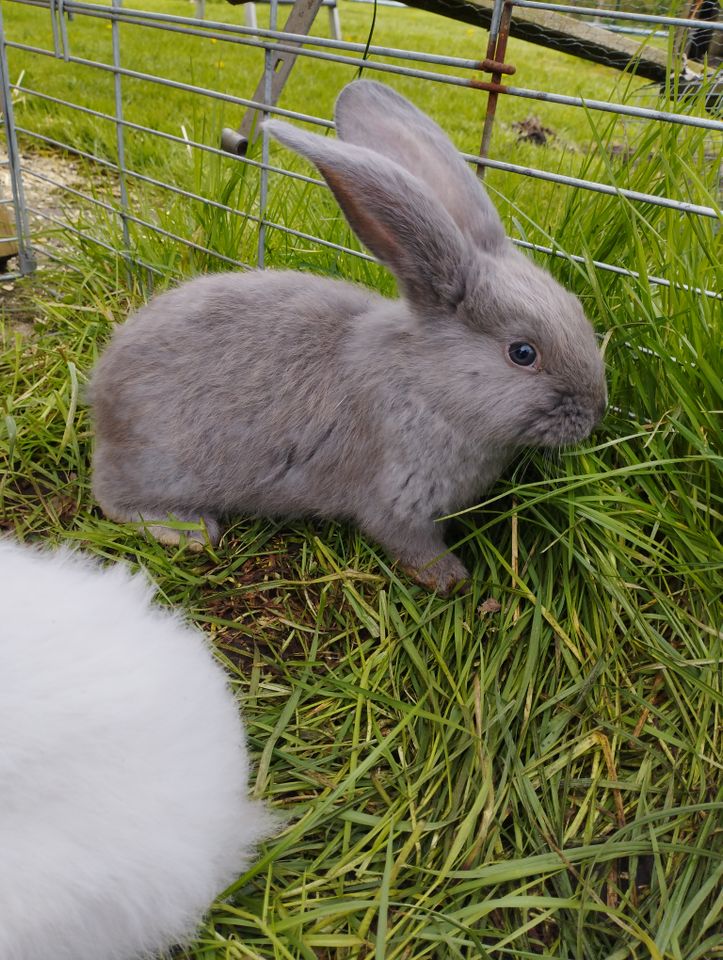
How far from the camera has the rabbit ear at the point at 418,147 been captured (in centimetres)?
201

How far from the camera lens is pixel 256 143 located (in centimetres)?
284

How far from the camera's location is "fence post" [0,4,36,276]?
10.6 ft

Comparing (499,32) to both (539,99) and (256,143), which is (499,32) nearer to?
(539,99)

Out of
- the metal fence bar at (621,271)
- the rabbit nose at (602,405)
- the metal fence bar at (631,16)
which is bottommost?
the rabbit nose at (602,405)

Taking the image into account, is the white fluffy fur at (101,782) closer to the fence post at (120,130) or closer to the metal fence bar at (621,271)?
the metal fence bar at (621,271)

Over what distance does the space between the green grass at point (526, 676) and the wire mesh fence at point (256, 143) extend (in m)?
0.17

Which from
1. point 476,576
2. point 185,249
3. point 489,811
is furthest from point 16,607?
point 185,249

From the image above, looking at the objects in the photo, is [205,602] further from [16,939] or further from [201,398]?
[16,939]

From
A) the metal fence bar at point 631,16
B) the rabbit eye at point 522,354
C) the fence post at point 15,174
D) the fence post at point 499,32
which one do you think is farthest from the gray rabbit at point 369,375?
the fence post at point 15,174

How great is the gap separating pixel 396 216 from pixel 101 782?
1268 mm

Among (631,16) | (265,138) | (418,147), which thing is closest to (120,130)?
(265,138)

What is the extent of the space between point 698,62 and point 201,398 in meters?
2.17

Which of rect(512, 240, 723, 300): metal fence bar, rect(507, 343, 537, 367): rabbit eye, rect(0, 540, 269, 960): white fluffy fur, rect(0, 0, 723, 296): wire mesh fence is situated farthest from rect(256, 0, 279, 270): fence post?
rect(0, 540, 269, 960): white fluffy fur

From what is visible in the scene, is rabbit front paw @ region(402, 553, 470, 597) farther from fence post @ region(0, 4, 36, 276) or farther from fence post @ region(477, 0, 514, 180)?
fence post @ region(0, 4, 36, 276)
